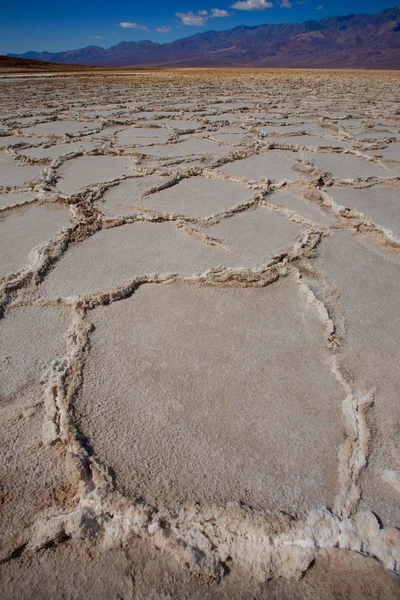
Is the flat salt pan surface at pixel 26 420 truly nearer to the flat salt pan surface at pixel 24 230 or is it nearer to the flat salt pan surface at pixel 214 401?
the flat salt pan surface at pixel 214 401

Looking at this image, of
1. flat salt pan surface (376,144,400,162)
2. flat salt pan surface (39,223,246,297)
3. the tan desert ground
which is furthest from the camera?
flat salt pan surface (376,144,400,162)

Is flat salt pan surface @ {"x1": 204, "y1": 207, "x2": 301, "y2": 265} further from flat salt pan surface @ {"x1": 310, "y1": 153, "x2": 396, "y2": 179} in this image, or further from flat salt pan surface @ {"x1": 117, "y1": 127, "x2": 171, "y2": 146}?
flat salt pan surface @ {"x1": 117, "y1": 127, "x2": 171, "y2": 146}

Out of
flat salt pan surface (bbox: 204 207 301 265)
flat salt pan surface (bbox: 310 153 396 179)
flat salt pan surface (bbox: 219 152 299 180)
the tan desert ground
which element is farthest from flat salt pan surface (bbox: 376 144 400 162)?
flat salt pan surface (bbox: 204 207 301 265)

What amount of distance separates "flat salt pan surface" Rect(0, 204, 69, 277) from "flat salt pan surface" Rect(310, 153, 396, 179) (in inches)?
83.7

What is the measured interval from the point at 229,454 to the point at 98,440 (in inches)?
13.5

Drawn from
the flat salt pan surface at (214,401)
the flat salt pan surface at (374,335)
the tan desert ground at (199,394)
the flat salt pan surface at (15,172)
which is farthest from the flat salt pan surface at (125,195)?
the flat salt pan surface at (374,335)

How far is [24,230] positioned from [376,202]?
218 cm

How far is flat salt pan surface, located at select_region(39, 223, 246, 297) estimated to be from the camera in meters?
1.64

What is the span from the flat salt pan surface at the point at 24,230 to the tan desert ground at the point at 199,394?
2 centimetres

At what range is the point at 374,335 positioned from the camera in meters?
1.36

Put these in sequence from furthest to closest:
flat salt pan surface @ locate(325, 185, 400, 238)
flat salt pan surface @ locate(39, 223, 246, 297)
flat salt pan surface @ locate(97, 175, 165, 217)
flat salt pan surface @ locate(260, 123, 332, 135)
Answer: flat salt pan surface @ locate(260, 123, 332, 135) < flat salt pan surface @ locate(97, 175, 165, 217) < flat salt pan surface @ locate(325, 185, 400, 238) < flat salt pan surface @ locate(39, 223, 246, 297)

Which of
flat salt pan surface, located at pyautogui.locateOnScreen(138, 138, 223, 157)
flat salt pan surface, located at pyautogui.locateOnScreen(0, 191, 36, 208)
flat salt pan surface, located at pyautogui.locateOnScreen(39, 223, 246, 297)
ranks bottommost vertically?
flat salt pan surface, located at pyautogui.locateOnScreen(39, 223, 246, 297)

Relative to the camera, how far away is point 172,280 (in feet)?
5.41

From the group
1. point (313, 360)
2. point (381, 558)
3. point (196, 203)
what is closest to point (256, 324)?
point (313, 360)
